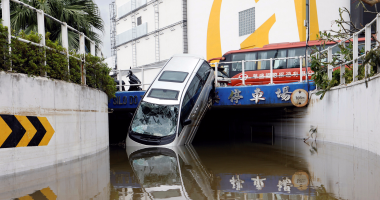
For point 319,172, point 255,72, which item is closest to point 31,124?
point 319,172

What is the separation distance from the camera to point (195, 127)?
1666 cm

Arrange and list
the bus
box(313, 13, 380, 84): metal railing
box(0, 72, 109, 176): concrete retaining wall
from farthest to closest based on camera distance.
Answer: the bus, box(313, 13, 380, 84): metal railing, box(0, 72, 109, 176): concrete retaining wall

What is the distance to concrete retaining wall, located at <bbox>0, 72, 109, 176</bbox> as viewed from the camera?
732 centimetres

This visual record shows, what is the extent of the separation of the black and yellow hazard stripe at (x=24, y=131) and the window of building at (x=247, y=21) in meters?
20.9

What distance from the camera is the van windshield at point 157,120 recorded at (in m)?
14.8

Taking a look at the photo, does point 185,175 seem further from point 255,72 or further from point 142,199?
point 255,72

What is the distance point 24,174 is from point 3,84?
1.79m

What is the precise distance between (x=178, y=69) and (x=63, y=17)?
5.16 m

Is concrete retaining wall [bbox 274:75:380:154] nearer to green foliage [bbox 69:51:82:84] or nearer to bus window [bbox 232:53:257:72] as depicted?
bus window [bbox 232:53:257:72]

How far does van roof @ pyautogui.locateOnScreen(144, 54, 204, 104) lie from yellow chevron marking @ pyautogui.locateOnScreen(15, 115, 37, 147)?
294 inches

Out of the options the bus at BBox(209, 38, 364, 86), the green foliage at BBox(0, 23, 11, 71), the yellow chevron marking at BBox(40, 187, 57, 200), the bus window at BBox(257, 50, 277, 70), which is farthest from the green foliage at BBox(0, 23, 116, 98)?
the bus window at BBox(257, 50, 277, 70)

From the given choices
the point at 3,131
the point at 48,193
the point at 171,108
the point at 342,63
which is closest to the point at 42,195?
the point at 48,193

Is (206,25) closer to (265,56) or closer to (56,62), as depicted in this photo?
(265,56)

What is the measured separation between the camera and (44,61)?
891cm
